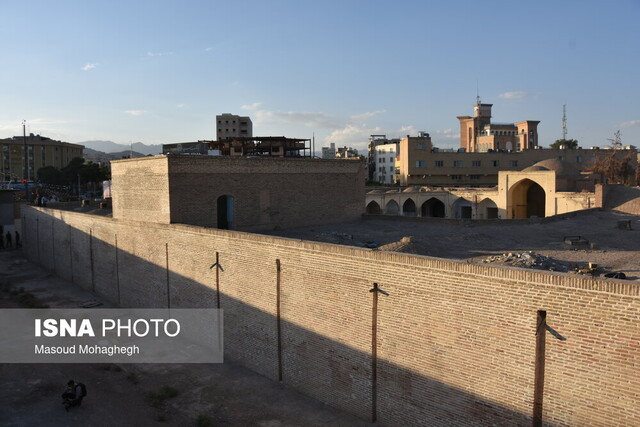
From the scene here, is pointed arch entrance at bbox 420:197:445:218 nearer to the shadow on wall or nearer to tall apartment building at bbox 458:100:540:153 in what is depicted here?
tall apartment building at bbox 458:100:540:153

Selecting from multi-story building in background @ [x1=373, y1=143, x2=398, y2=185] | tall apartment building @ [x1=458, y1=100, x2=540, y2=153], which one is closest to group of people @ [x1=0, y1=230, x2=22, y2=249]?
multi-story building in background @ [x1=373, y1=143, x2=398, y2=185]

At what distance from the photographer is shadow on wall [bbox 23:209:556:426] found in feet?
30.4

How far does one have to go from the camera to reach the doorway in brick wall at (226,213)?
68.4 ft

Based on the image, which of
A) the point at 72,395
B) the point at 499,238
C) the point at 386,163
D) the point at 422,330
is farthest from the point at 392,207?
the point at 422,330

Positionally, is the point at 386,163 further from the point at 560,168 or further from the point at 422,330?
the point at 422,330

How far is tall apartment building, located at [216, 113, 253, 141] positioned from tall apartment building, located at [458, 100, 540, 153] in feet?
130

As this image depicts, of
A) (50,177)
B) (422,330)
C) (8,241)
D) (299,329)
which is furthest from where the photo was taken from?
(50,177)

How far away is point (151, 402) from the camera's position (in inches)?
475

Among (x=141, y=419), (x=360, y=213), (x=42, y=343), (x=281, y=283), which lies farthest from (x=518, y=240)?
(x=42, y=343)

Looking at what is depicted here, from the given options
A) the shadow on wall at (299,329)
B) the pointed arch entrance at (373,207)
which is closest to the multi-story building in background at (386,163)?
the pointed arch entrance at (373,207)

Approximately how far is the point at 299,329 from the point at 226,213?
32.9 feet

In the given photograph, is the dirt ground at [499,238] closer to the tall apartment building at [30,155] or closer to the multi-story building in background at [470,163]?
the multi-story building in background at [470,163]

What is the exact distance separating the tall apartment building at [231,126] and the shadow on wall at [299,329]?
78033mm

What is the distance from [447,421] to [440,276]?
253 cm
